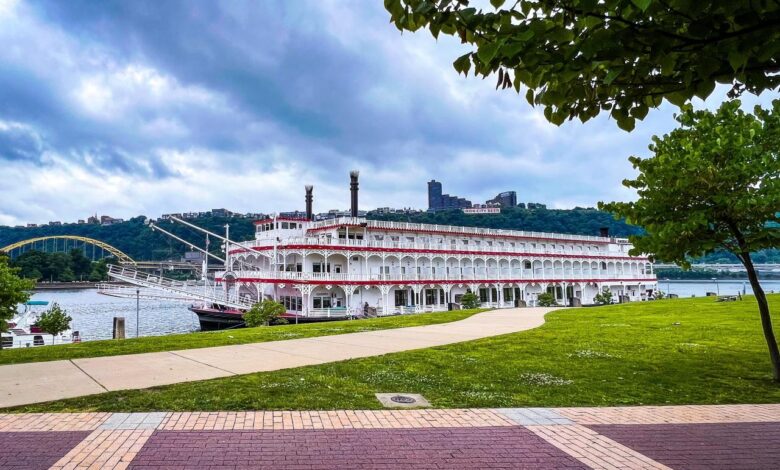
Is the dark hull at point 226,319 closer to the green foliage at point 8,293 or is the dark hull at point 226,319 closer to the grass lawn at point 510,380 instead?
the green foliage at point 8,293

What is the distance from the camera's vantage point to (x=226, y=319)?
35531 mm

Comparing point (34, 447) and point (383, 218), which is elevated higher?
point (383, 218)

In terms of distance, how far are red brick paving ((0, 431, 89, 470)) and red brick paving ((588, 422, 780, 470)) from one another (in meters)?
6.17

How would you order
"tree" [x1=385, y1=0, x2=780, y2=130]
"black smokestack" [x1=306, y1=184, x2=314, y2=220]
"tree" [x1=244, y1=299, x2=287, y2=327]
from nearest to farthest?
"tree" [x1=385, y1=0, x2=780, y2=130] < "tree" [x1=244, y1=299, x2=287, y2=327] < "black smokestack" [x1=306, y1=184, x2=314, y2=220]

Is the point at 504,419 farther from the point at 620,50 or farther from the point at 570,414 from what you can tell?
the point at 620,50

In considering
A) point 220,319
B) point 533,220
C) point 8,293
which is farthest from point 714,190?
point 533,220

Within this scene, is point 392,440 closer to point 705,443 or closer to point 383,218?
point 705,443

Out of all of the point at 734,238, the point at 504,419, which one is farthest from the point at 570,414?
the point at 734,238

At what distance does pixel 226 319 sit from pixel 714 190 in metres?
33.3

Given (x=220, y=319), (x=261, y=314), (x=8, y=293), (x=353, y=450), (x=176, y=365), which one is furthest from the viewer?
(x=220, y=319)

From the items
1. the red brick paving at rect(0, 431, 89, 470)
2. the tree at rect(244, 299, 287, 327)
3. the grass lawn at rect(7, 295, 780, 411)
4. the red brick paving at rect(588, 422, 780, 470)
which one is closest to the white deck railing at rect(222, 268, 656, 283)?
the tree at rect(244, 299, 287, 327)

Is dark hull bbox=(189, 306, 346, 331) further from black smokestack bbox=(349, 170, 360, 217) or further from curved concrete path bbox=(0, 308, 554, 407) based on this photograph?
curved concrete path bbox=(0, 308, 554, 407)

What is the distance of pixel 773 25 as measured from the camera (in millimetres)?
2977

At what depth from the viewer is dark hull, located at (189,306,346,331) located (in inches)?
1340
